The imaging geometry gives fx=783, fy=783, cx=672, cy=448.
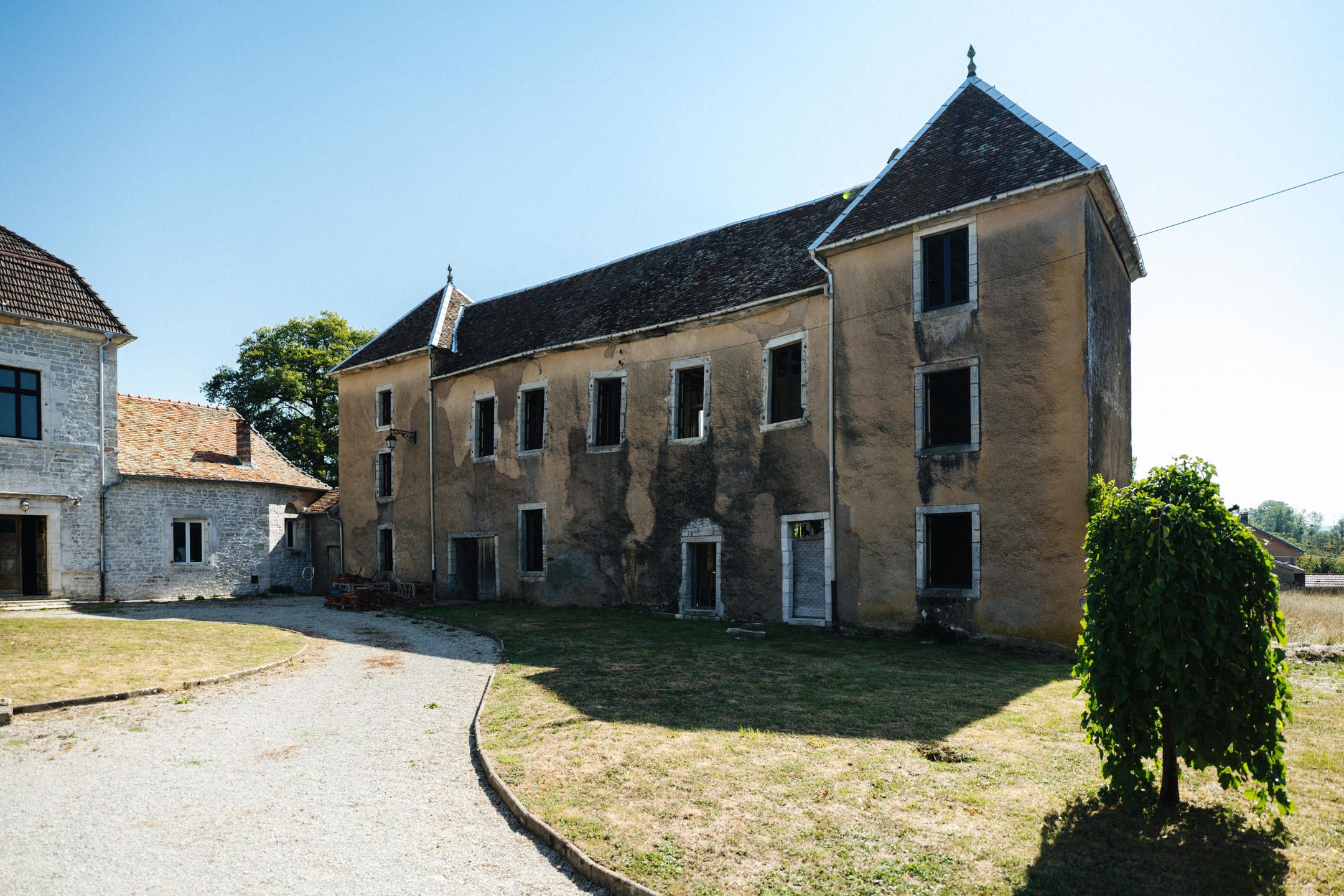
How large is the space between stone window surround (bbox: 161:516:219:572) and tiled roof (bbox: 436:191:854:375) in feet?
29.0

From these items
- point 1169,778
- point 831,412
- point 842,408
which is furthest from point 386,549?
point 1169,778

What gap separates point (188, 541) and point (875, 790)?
25131 millimetres

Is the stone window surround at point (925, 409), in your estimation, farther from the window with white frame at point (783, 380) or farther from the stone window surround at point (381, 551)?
the stone window surround at point (381, 551)

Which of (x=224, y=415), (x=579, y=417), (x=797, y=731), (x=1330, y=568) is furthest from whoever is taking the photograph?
(x=1330, y=568)

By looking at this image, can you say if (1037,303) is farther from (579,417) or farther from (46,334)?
(46,334)

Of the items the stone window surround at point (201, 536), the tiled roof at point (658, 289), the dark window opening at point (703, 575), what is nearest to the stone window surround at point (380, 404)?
the tiled roof at point (658, 289)

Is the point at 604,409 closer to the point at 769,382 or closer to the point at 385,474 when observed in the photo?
the point at 769,382

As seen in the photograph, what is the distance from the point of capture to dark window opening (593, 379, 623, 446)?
67.1 ft

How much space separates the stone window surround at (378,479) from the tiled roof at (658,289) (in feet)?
11.9

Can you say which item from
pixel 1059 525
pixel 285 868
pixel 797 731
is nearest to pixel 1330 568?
pixel 1059 525

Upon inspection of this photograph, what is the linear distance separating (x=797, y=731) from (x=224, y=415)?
28180mm

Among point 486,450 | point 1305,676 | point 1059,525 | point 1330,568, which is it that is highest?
point 486,450

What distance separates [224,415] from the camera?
29047mm

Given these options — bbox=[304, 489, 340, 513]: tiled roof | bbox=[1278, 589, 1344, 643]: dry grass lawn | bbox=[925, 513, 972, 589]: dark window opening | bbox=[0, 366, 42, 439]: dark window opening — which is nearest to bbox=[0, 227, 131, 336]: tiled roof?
bbox=[0, 366, 42, 439]: dark window opening
